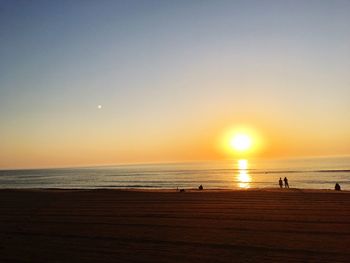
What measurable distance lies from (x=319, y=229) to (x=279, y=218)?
2236 mm

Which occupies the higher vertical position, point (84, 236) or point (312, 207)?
point (312, 207)

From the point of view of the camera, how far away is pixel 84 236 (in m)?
10.8

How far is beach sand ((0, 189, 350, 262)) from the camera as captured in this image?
838cm

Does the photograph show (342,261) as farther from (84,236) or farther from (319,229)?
(84,236)

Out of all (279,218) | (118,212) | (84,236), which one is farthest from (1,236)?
(279,218)

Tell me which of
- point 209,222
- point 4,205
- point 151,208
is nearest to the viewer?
point 209,222

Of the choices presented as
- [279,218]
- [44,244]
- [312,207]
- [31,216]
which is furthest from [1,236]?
[312,207]

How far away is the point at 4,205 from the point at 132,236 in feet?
41.4

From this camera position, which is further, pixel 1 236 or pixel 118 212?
pixel 118 212

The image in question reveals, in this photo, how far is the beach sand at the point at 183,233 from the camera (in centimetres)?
838

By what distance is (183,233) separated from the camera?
10789 mm

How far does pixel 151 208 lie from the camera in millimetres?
16609

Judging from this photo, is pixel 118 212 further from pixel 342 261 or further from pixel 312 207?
pixel 342 261

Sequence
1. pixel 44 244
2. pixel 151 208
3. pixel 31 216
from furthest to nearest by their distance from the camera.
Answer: pixel 151 208
pixel 31 216
pixel 44 244
